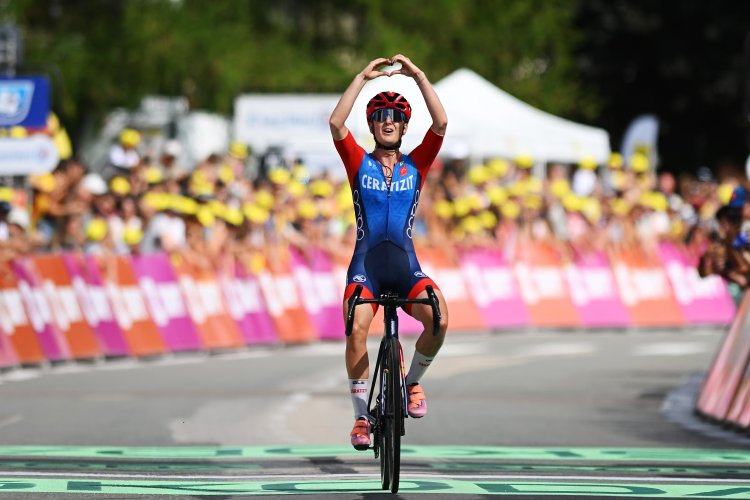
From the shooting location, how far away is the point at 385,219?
11.2 meters

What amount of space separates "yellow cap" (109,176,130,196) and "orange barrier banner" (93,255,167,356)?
0.90 m

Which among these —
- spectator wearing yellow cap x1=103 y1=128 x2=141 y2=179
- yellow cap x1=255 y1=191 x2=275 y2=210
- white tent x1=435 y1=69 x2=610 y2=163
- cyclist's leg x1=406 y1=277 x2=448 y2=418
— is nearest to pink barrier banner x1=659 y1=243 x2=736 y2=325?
white tent x1=435 y1=69 x2=610 y2=163

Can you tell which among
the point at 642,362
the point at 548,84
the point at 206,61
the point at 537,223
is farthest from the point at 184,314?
the point at 548,84

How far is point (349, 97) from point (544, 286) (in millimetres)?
18485

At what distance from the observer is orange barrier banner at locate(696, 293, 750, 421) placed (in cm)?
1532

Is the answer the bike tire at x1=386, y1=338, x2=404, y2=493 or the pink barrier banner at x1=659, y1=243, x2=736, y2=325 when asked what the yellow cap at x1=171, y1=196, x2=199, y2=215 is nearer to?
the pink barrier banner at x1=659, y1=243, x2=736, y2=325

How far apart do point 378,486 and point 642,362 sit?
12611 mm

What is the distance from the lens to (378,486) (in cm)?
1104

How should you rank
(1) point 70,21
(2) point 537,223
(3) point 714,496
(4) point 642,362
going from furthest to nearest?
(1) point 70,21 < (2) point 537,223 < (4) point 642,362 < (3) point 714,496

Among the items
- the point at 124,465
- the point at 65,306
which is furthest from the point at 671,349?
the point at 124,465

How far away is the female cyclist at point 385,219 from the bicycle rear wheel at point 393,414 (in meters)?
0.30

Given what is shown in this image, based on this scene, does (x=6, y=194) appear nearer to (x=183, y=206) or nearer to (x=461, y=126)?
(x=183, y=206)

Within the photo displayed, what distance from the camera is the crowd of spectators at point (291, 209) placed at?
22.7 m

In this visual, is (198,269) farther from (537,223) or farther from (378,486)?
(378,486)
